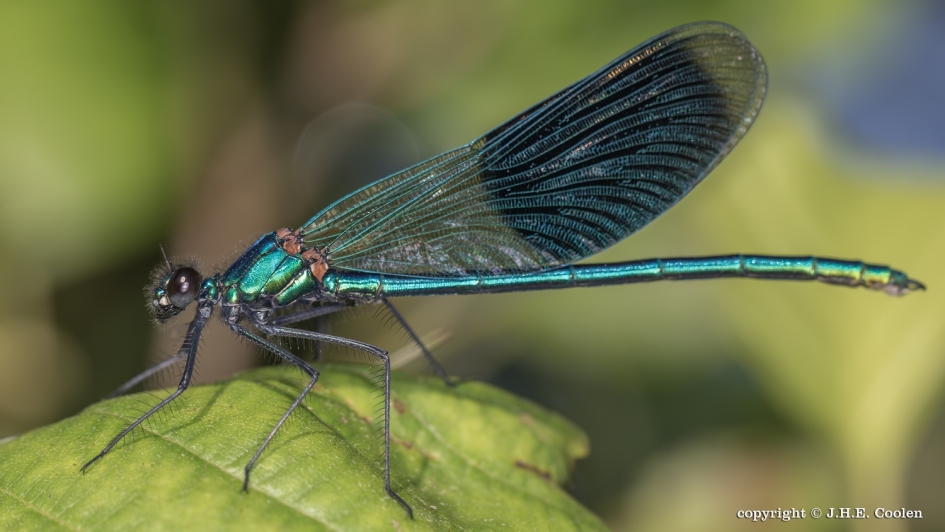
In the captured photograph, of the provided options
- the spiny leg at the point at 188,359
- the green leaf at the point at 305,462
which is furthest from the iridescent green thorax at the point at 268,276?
the green leaf at the point at 305,462

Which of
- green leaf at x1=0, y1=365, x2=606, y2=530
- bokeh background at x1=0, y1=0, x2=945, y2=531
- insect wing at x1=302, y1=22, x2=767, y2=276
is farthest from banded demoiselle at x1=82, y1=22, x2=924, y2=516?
green leaf at x1=0, y1=365, x2=606, y2=530

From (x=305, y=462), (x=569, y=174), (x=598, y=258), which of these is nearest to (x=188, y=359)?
(x=305, y=462)

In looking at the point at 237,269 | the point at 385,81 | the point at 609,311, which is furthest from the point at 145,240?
the point at 609,311

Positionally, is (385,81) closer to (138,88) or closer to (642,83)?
(138,88)

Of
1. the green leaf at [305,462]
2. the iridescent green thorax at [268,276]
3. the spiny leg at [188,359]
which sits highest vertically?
the iridescent green thorax at [268,276]

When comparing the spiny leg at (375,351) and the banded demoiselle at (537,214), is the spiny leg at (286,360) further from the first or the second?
the spiny leg at (375,351)

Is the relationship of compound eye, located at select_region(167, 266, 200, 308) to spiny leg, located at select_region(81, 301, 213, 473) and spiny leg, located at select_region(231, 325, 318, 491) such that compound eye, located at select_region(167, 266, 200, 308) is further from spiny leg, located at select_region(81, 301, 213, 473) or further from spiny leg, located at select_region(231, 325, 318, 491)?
spiny leg, located at select_region(231, 325, 318, 491)
